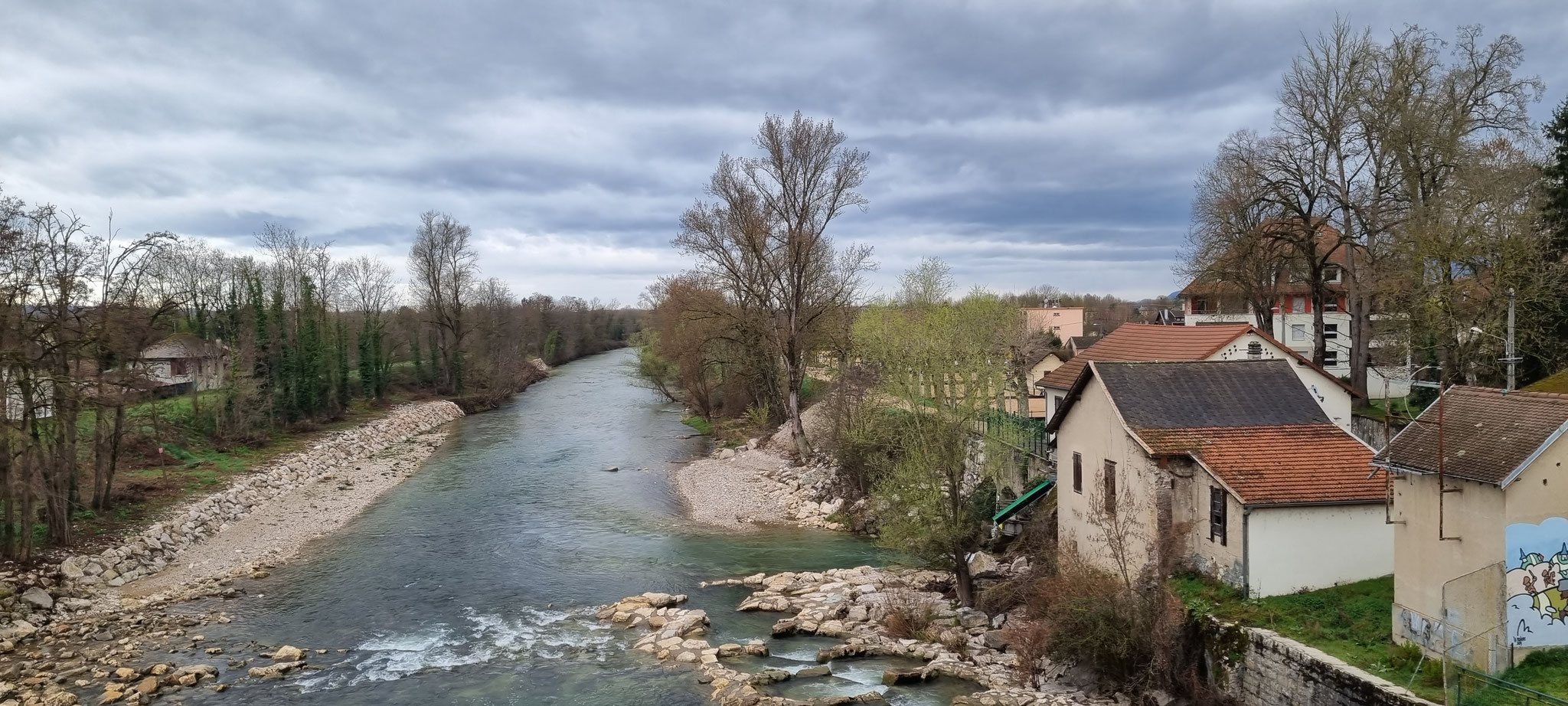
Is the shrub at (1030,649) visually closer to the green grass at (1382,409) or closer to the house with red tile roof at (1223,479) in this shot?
the house with red tile roof at (1223,479)

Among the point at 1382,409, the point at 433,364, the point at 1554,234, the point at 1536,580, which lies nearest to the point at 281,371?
the point at 433,364

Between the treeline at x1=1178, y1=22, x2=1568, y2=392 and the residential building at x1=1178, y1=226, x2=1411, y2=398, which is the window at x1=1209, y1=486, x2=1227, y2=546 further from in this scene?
the residential building at x1=1178, y1=226, x2=1411, y2=398

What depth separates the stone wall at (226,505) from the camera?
69.4 feet

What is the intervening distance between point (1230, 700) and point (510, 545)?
61.1 ft

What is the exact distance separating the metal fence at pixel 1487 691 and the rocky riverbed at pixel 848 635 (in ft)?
16.2

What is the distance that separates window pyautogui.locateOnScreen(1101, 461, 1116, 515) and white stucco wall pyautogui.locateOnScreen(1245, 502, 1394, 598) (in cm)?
303

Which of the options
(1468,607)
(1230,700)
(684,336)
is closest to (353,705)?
(1230,700)

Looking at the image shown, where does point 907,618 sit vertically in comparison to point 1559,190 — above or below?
below

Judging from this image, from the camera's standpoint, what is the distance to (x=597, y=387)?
73.6 meters

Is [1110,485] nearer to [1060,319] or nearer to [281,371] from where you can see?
[281,371]

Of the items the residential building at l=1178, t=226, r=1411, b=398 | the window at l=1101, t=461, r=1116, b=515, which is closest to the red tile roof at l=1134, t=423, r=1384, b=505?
the window at l=1101, t=461, r=1116, b=515

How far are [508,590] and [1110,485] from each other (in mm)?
13768

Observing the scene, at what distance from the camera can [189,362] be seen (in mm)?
45875

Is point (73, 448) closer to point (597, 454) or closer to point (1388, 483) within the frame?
point (597, 454)
